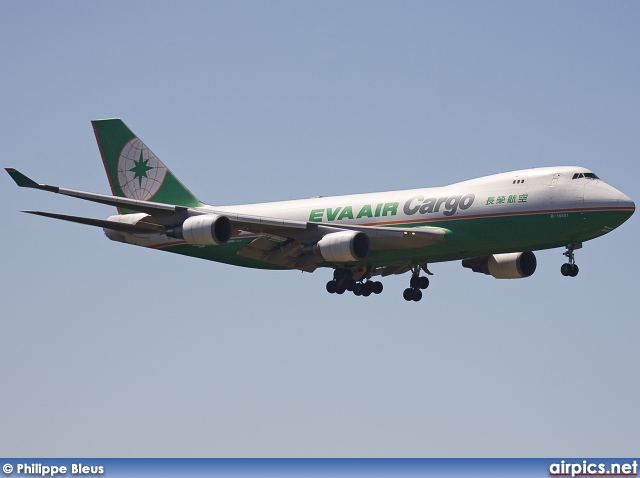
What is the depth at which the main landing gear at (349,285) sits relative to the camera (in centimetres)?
6334

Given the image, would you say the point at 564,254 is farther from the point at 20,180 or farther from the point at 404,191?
the point at 20,180

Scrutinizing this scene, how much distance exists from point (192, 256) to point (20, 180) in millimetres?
16728

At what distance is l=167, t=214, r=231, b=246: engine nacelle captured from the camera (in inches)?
2227

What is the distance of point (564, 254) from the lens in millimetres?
58344

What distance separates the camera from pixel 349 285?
63.7 m

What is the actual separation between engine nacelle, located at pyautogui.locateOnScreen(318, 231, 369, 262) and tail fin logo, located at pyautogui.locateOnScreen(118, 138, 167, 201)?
14709 millimetres

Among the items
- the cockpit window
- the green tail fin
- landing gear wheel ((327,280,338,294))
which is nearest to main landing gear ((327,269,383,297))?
landing gear wheel ((327,280,338,294))

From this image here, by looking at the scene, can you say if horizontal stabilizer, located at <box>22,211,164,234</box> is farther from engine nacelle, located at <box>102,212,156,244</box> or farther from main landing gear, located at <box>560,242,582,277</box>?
main landing gear, located at <box>560,242,582,277</box>

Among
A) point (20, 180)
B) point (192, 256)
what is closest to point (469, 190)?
point (192, 256)

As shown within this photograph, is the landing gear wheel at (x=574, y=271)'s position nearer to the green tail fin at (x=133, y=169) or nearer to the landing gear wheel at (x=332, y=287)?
the landing gear wheel at (x=332, y=287)

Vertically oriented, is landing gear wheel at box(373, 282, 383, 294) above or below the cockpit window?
below

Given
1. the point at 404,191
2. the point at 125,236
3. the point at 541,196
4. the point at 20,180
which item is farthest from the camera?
the point at 125,236

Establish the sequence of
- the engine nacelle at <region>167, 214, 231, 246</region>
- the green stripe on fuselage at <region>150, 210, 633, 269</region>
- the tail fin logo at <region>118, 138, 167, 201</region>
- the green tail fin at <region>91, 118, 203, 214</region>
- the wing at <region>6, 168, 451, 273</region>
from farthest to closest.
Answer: the tail fin logo at <region>118, 138, 167, 201</region> → the green tail fin at <region>91, 118, 203, 214</region> → the wing at <region>6, 168, 451, 273</region> → the engine nacelle at <region>167, 214, 231, 246</region> → the green stripe on fuselage at <region>150, 210, 633, 269</region>

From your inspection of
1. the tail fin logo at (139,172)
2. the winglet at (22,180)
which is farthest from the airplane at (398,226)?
the tail fin logo at (139,172)
